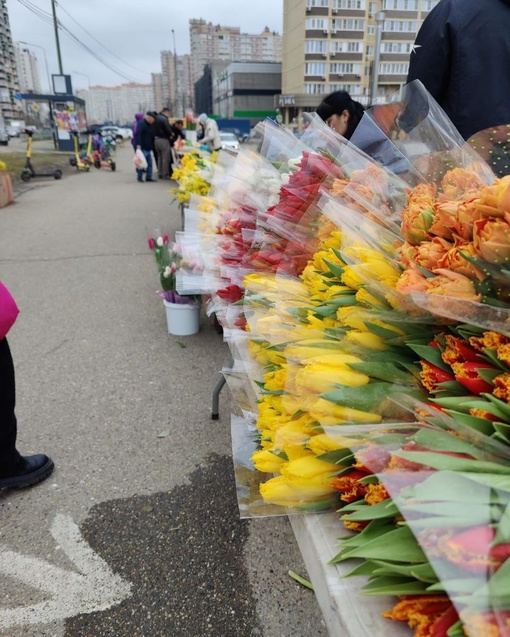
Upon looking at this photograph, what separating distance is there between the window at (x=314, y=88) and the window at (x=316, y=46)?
3.84 m

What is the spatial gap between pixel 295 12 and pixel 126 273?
218 feet

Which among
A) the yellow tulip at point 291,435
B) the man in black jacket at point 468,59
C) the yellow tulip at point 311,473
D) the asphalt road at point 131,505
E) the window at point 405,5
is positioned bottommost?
the asphalt road at point 131,505

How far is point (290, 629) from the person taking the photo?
6.20 feet

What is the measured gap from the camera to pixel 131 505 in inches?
98.2

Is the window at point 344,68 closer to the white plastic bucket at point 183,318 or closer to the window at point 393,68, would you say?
the window at point 393,68

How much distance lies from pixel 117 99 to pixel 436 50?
168 metres

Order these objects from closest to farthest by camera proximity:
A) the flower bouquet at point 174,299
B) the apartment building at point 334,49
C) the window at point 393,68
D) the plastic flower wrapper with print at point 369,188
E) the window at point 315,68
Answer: the plastic flower wrapper with print at point 369,188
the flower bouquet at point 174,299
the apartment building at point 334,49
the window at point 393,68
the window at point 315,68

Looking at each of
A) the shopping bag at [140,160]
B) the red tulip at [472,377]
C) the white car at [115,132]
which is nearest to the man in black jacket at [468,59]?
the red tulip at [472,377]

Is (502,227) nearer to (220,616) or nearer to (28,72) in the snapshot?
(220,616)

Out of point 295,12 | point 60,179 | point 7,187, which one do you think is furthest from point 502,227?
point 295,12

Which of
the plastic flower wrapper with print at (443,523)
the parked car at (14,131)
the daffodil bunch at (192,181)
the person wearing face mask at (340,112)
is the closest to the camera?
the plastic flower wrapper with print at (443,523)

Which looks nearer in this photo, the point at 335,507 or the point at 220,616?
the point at 335,507

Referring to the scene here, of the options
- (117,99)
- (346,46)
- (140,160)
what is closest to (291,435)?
(140,160)

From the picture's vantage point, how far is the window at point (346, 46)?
6367 centimetres
